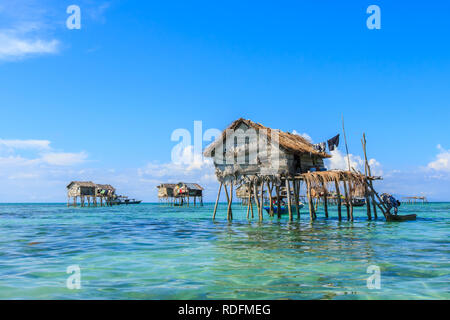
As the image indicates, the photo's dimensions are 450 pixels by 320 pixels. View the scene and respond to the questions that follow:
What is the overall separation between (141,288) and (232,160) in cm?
1795

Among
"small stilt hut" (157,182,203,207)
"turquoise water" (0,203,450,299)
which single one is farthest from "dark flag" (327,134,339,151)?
"small stilt hut" (157,182,203,207)

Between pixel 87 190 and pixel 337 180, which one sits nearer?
pixel 337 180

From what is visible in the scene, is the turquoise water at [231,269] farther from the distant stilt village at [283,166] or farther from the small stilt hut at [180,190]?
the small stilt hut at [180,190]

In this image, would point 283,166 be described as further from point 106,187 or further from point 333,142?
point 106,187

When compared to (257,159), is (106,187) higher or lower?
lower

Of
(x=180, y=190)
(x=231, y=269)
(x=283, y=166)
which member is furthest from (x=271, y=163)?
(x=180, y=190)

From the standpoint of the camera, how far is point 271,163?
2314 cm

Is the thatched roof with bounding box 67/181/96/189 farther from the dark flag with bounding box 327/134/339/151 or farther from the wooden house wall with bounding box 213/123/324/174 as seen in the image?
the dark flag with bounding box 327/134/339/151

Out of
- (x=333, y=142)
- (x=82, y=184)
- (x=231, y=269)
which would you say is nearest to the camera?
→ (x=231, y=269)

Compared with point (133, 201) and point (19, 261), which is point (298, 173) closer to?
point (19, 261)

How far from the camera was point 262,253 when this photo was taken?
10.8m

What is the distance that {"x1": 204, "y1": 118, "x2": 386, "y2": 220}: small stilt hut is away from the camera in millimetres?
21984

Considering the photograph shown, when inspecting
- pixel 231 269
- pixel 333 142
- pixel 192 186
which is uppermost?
pixel 333 142
